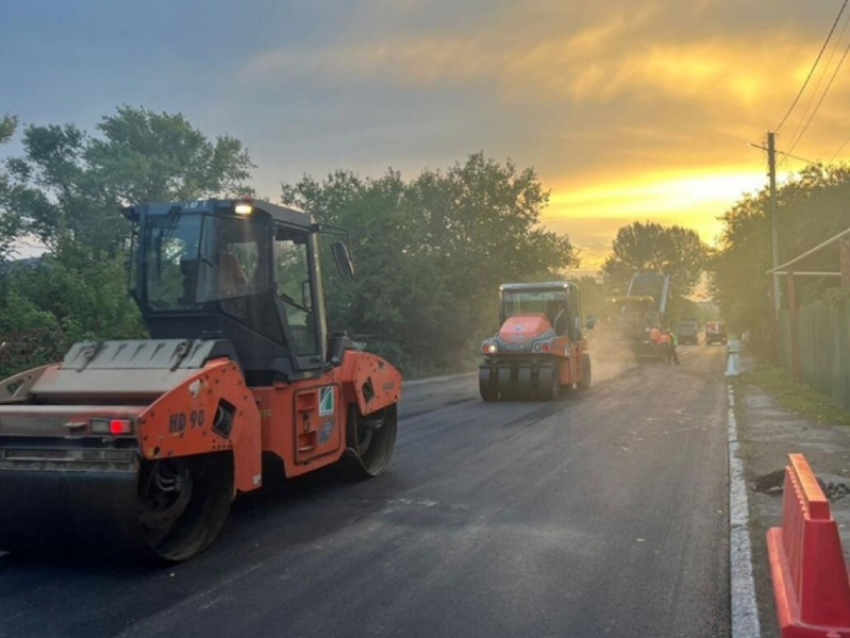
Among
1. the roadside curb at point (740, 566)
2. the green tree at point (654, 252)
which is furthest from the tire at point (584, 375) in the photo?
the green tree at point (654, 252)

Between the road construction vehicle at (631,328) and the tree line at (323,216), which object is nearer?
the tree line at (323,216)

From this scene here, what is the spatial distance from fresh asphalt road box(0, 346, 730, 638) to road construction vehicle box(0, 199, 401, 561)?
451mm

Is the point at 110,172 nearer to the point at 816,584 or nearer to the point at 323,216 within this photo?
the point at 323,216

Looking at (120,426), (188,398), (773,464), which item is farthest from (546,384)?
(120,426)

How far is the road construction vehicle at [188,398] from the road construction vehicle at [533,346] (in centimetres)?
987

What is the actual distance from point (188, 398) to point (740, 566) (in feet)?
13.9

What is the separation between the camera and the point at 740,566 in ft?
19.5

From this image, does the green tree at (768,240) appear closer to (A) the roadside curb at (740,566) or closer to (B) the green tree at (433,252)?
(B) the green tree at (433,252)

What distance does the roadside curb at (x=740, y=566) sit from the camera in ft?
15.8

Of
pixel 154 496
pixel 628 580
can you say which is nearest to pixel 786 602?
pixel 628 580

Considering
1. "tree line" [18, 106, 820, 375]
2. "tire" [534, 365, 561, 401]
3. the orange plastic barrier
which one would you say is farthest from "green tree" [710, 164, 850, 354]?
the orange plastic barrier

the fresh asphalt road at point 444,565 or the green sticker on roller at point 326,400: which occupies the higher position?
the green sticker on roller at point 326,400

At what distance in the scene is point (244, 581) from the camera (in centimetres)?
579

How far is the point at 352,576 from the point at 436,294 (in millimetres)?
26940
